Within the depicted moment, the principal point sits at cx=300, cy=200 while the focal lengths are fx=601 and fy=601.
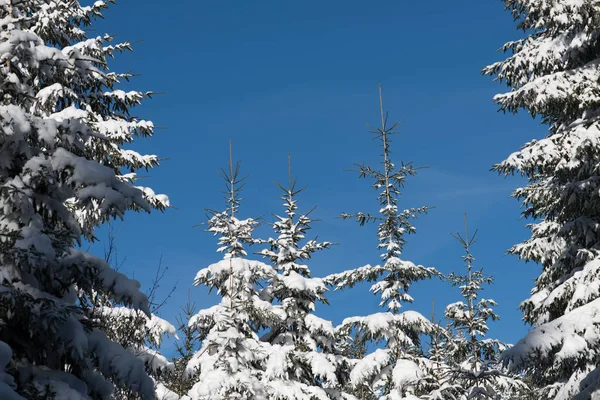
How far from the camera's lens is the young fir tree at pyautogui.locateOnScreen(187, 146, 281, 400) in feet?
47.5

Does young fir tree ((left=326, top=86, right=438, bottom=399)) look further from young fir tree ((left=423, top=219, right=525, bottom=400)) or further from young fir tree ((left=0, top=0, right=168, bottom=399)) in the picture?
young fir tree ((left=0, top=0, right=168, bottom=399))

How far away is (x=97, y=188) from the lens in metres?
7.21

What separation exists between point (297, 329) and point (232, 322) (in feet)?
14.6

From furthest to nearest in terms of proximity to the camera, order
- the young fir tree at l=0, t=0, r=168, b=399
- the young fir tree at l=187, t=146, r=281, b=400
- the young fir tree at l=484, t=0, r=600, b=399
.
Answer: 1. the young fir tree at l=187, t=146, r=281, b=400
2. the young fir tree at l=484, t=0, r=600, b=399
3. the young fir tree at l=0, t=0, r=168, b=399

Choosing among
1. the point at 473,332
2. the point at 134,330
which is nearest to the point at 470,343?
the point at 473,332

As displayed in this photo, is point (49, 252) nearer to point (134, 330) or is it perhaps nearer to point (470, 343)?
point (134, 330)

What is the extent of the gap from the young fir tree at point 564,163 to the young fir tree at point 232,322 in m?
6.76

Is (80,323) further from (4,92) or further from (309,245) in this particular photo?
(309,245)

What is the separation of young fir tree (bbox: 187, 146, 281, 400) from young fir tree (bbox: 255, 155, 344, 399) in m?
0.58

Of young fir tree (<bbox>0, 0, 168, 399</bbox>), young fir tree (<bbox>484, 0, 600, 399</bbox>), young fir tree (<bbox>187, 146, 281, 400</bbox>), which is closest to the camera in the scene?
young fir tree (<bbox>0, 0, 168, 399</bbox>)

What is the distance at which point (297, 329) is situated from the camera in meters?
19.2

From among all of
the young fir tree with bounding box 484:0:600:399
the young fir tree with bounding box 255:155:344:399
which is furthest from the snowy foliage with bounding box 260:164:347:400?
the young fir tree with bounding box 484:0:600:399

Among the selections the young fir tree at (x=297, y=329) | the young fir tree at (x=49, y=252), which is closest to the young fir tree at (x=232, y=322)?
the young fir tree at (x=297, y=329)

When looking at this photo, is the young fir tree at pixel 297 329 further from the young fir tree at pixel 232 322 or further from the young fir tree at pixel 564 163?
the young fir tree at pixel 564 163
